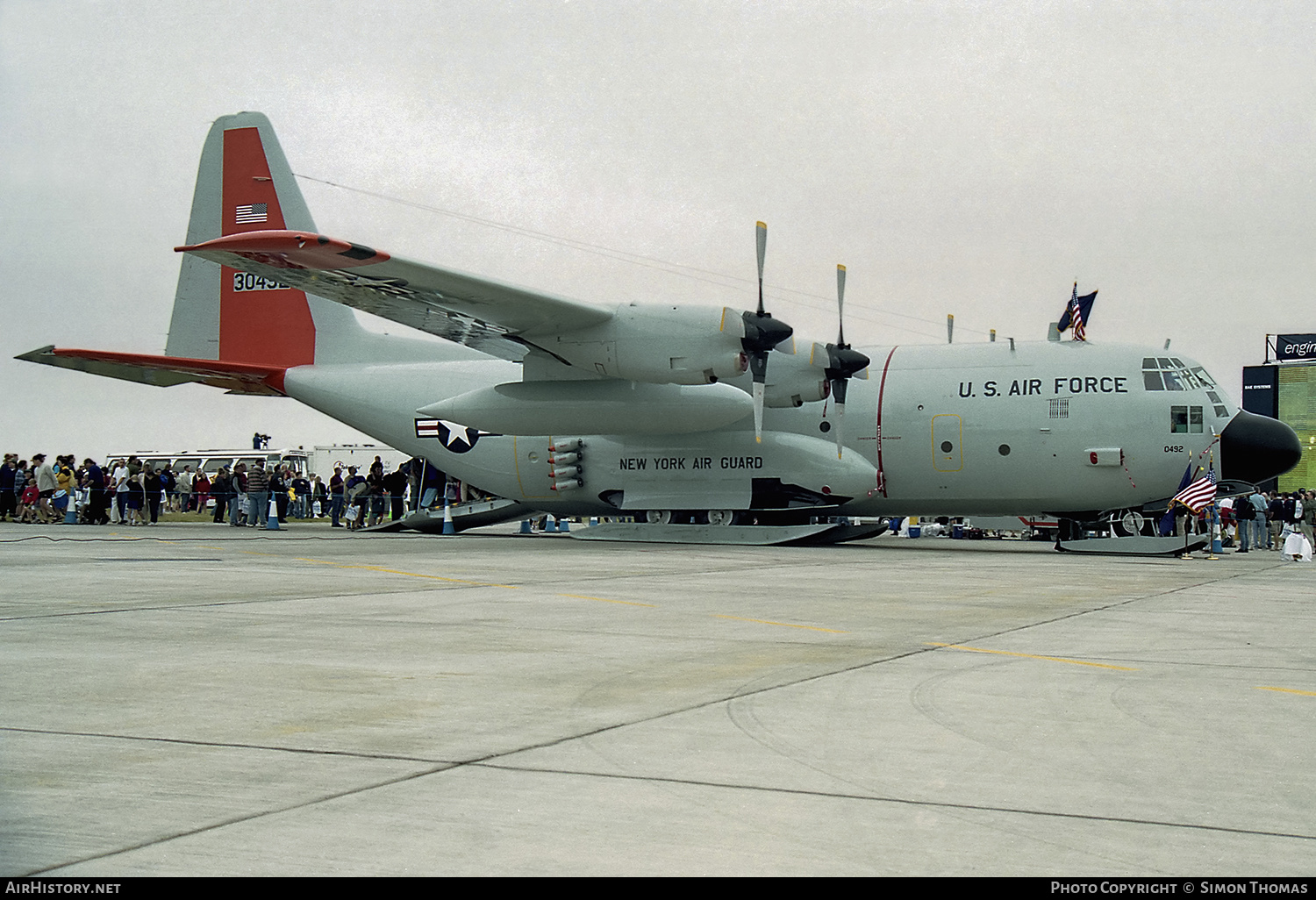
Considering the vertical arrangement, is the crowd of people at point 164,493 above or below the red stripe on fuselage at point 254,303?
below

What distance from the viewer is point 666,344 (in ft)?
59.8

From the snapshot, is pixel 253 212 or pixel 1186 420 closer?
pixel 1186 420

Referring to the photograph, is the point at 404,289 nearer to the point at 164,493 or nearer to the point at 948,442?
the point at 948,442

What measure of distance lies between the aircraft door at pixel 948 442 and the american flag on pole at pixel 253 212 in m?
14.9

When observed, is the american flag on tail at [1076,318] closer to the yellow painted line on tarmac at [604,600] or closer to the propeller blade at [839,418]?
the propeller blade at [839,418]

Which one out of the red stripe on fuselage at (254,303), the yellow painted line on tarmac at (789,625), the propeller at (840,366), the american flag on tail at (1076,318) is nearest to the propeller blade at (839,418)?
the propeller at (840,366)

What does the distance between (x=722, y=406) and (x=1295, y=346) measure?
4486 cm

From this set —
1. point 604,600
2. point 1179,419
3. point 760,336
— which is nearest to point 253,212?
point 760,336

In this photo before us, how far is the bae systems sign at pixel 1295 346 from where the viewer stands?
53406 millimetres

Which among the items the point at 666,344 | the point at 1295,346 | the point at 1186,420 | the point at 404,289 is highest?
the point at 1295,346

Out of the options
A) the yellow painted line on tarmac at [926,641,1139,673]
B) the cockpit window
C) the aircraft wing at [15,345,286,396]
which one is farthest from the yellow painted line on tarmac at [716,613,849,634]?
the aircraft wing at [15,345,286,396]

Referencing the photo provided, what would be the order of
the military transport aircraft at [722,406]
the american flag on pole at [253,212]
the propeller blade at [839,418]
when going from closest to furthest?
the military transport aircraft at [722,406] < the propeller blade at [839,418] < the american flag on pole at [253,212]

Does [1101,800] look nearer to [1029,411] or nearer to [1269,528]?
[1029,411]
